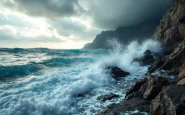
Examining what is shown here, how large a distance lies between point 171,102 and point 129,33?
5377 inches

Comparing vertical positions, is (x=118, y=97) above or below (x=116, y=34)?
below

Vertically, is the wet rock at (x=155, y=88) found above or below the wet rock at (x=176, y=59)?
below

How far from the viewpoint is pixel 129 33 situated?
131375 mm

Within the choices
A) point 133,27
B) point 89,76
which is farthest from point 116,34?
point 89,76

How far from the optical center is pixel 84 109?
5320 millimetres

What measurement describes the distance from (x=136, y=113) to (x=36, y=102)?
4330 mm

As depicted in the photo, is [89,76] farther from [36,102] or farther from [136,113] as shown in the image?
[136,113]

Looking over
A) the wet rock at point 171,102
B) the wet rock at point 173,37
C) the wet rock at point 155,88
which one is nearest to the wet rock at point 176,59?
the wet rock at point 155,88

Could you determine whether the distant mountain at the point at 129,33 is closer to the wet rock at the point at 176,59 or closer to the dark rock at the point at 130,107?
the wet rock at the point at 176,59

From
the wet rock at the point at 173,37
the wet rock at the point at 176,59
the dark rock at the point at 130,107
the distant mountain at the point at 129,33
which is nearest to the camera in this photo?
the dark rock at the point at 130,107

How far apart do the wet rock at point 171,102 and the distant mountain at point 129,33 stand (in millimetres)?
104521

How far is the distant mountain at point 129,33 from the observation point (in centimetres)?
10650

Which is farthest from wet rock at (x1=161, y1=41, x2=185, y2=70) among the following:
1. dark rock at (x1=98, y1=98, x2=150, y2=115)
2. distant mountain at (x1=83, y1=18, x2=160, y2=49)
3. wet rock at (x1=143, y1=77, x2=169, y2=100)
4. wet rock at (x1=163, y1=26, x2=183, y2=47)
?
distant mountain at (x1=83, y1=18, x2=160, y2=49)

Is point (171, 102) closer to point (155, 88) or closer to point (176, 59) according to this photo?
point (155, 88)
